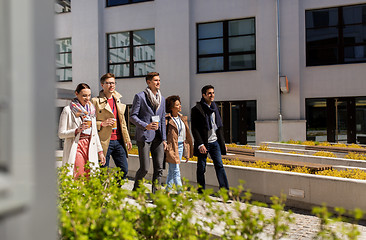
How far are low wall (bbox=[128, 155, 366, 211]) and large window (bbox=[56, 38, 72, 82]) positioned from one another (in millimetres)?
15145

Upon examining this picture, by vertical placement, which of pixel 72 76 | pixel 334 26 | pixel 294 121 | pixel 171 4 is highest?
pixel 171 4

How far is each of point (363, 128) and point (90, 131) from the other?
13.9 m

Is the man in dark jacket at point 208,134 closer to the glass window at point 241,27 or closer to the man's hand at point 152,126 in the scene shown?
the man's hand at point 152,126

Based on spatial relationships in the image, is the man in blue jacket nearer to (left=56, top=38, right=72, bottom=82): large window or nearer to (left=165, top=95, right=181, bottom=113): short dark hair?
(left=165, top=95, right=181, bottom=113): short dark hair

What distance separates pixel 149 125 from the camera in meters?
5.84

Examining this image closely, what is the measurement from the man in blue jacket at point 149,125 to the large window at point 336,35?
39.6 feet

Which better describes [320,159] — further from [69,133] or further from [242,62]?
[242,62]

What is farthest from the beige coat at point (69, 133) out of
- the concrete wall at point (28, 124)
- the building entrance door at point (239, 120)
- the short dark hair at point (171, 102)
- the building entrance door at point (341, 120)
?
the building entrance door at point (341, 120)

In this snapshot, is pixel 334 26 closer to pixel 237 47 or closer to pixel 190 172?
pixel 237 47

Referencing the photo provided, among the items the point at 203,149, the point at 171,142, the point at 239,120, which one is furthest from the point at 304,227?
the point at 239,120

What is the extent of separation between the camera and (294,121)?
626 inches

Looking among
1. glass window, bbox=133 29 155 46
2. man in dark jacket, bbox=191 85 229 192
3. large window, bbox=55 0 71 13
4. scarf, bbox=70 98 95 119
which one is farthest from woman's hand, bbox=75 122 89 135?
large window, bbox=55 0 71 13

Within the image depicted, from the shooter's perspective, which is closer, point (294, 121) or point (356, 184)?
point (356, 184)

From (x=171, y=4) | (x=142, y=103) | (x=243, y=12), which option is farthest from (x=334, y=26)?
(x=142, y=103)
